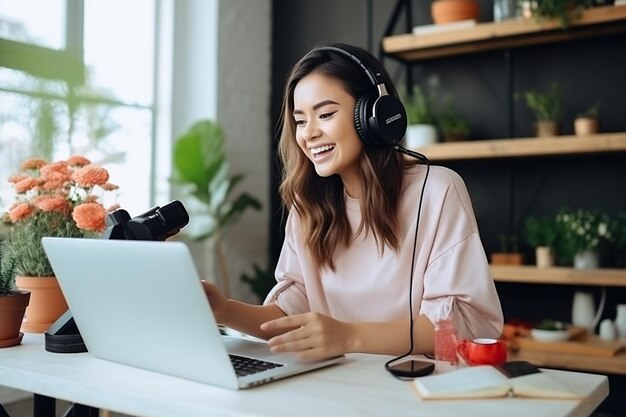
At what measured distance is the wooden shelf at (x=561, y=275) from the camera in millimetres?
2855

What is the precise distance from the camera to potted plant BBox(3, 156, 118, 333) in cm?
147

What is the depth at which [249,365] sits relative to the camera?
1.09 meters

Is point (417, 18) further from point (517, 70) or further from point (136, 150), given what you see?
point (136, 150)

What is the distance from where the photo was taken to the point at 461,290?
1367 millimetres

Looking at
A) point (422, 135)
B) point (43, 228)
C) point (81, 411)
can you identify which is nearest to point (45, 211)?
point (43, 228)

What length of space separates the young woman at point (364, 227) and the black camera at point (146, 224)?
0.53 ft

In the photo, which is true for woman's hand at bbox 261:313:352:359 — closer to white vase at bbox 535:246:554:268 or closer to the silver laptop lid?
the silver laptop lid

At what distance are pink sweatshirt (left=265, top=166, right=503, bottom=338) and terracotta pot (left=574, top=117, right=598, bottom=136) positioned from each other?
170 cm

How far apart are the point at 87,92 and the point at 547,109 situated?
2118 mm

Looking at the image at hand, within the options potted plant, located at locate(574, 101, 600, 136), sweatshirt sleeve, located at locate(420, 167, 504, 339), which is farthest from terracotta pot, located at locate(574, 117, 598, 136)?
sweatshirt sleeve, located at locate(420, 167, 504, 339)

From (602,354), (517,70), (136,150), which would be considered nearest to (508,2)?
(517,70)

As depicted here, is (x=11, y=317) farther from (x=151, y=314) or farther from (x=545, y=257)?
(x=545, y=257)

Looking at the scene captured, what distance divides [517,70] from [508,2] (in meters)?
0.36

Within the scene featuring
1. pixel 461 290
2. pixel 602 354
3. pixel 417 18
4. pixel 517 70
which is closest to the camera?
A: pixel 461 290
